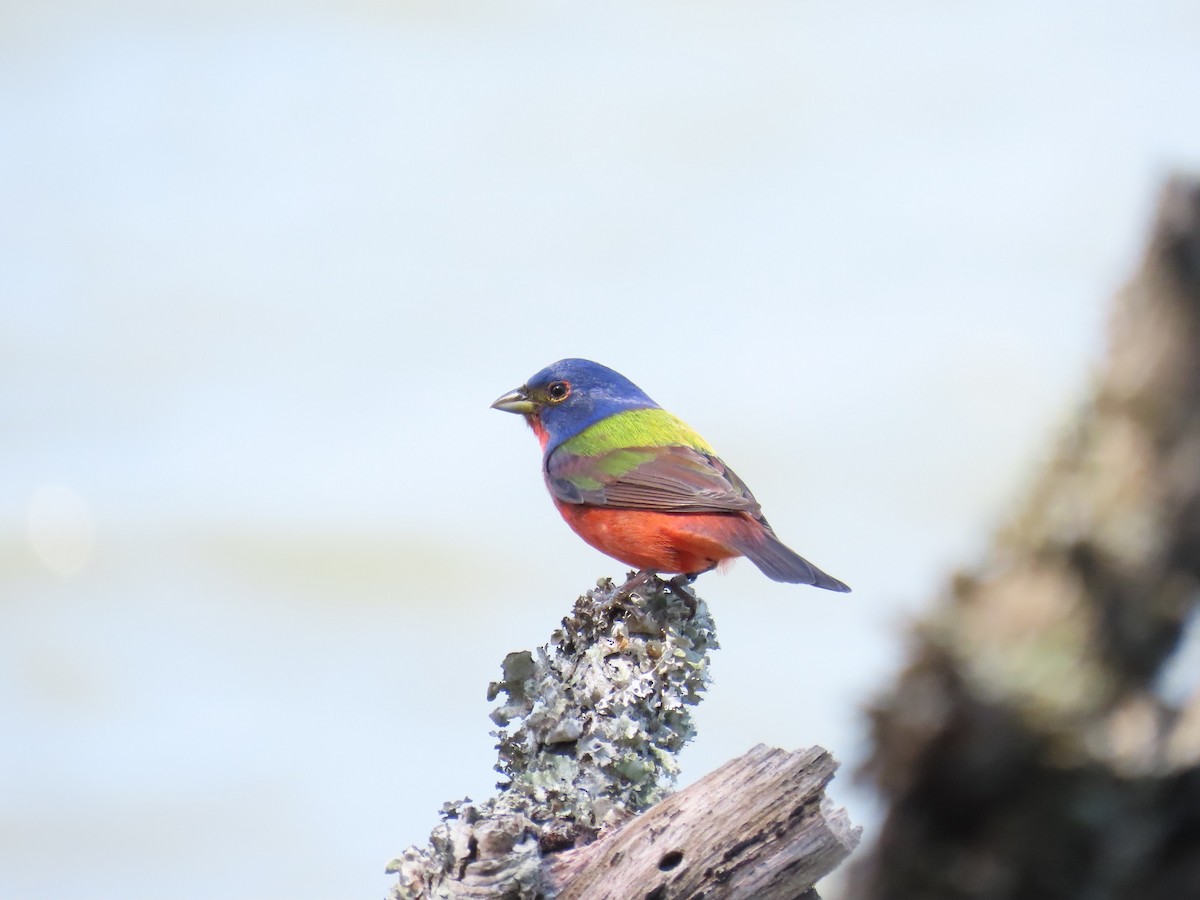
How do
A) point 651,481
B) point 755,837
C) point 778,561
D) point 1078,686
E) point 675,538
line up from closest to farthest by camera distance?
point 755,837, point 1078,686, point 778,561, point 675,538, point 651,481

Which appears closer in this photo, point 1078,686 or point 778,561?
point 1078,686

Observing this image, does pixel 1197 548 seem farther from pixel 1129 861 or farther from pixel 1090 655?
pixel 1129 861

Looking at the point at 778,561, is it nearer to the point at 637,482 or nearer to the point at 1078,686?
the point at 637,482

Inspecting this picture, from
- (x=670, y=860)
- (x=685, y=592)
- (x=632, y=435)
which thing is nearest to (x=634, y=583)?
(x=685, y=592)

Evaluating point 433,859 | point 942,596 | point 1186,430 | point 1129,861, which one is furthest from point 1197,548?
point 433,859

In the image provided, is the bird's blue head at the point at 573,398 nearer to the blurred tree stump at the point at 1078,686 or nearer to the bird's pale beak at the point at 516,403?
the bird's pale beak at the point at 516,403

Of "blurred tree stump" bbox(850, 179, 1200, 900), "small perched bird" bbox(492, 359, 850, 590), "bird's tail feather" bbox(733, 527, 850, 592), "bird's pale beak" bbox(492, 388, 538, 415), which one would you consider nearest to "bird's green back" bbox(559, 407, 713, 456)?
"small perched bird" bbox(492, 359, 850, 590)

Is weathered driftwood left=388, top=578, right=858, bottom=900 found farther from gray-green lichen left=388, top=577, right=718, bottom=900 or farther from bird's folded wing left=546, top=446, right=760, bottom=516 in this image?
bird's folded wing left=546, top=446, right=760, bottom=516
